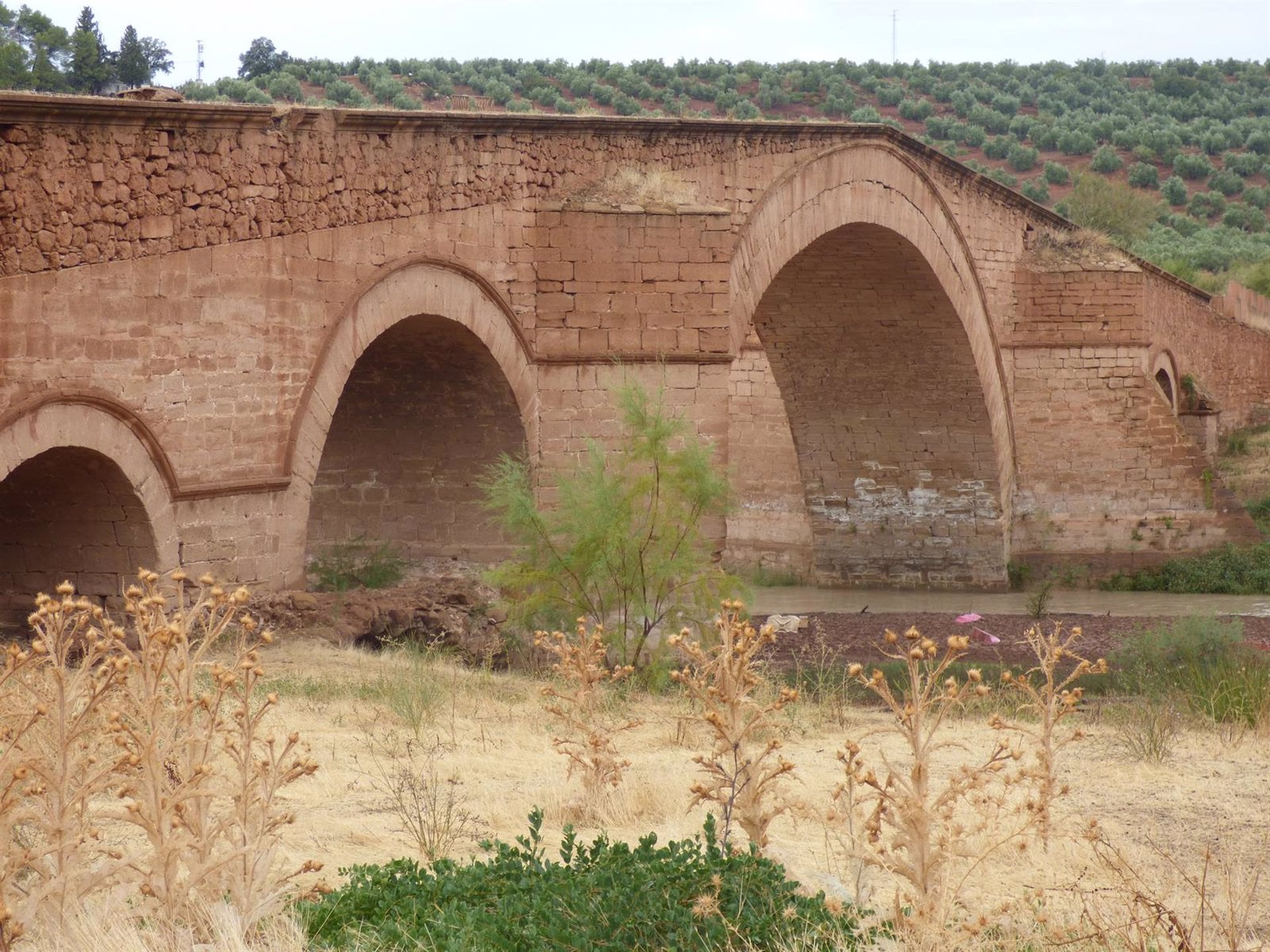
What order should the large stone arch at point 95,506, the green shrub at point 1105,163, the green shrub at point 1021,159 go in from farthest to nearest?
the green shrub at point 1021,159 → the green shrub at point 1105,163 → the large stone arch at point 95,506

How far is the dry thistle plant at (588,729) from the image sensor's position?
17.2 ft

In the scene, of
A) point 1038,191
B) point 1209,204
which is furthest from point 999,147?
point 1209,204

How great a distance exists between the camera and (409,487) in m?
11.7

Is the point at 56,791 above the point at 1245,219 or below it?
below

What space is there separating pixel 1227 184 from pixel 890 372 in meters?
23.9

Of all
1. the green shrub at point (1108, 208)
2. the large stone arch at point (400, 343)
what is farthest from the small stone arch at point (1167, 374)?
the large stone arch at point (400, 343)

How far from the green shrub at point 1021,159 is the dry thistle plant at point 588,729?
3400 centimetres

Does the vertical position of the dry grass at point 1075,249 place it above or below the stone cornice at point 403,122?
below

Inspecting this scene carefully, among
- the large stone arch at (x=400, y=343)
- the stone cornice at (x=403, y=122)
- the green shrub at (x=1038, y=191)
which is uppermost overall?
the green shrub at (x=1038, y=191)

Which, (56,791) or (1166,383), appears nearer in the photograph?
(56,791)

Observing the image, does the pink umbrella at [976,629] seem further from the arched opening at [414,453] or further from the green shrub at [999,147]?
the green shrub at [999,147]

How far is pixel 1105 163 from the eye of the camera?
37938 mm

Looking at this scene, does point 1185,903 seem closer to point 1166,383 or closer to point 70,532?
point 70,532

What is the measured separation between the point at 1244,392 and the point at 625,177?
1915 centimetres
